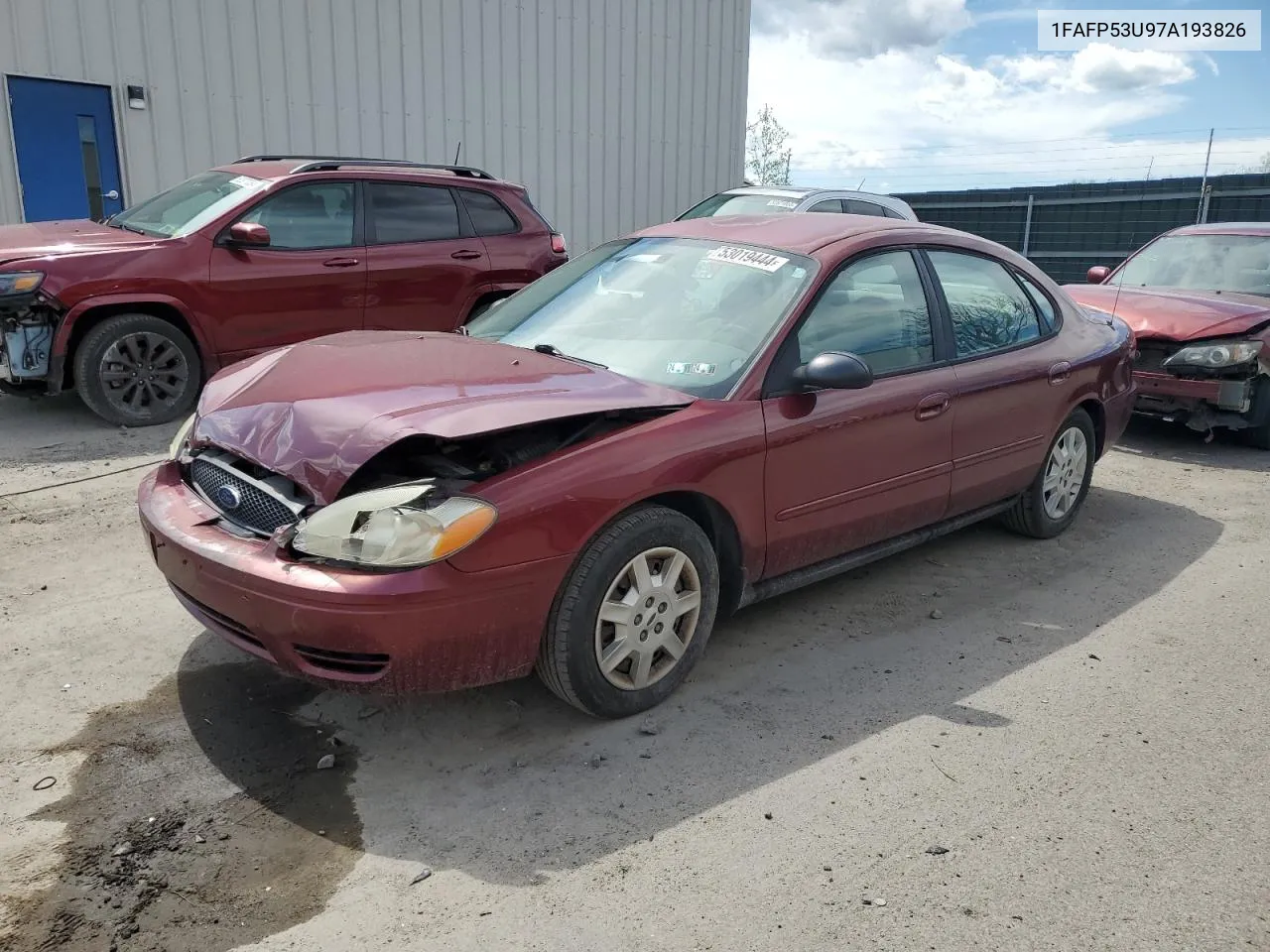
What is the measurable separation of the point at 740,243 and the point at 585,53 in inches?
417

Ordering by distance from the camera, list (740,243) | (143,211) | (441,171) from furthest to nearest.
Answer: (441,171)
(143,211)
(740,243)

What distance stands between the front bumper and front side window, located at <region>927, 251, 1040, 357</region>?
2.46 metres

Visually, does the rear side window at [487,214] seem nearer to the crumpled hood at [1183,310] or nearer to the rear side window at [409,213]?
the rear side window at [409,213]

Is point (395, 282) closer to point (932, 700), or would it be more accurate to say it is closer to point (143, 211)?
point (143, 211)

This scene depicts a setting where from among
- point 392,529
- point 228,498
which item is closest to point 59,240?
point 228,498

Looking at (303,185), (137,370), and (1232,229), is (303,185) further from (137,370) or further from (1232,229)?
(1232,229)

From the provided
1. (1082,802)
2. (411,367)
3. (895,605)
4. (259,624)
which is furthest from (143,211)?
(1082,802)

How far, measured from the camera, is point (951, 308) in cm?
451

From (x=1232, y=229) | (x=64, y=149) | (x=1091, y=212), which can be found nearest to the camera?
(x=1232, y=229)

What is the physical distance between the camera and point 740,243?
4223 mm

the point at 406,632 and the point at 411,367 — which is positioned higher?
the point at 411,367

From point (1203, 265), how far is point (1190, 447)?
1744 mm

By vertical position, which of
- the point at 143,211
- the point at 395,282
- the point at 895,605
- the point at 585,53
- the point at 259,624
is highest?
the point at 585,53

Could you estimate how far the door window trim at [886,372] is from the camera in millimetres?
3691
